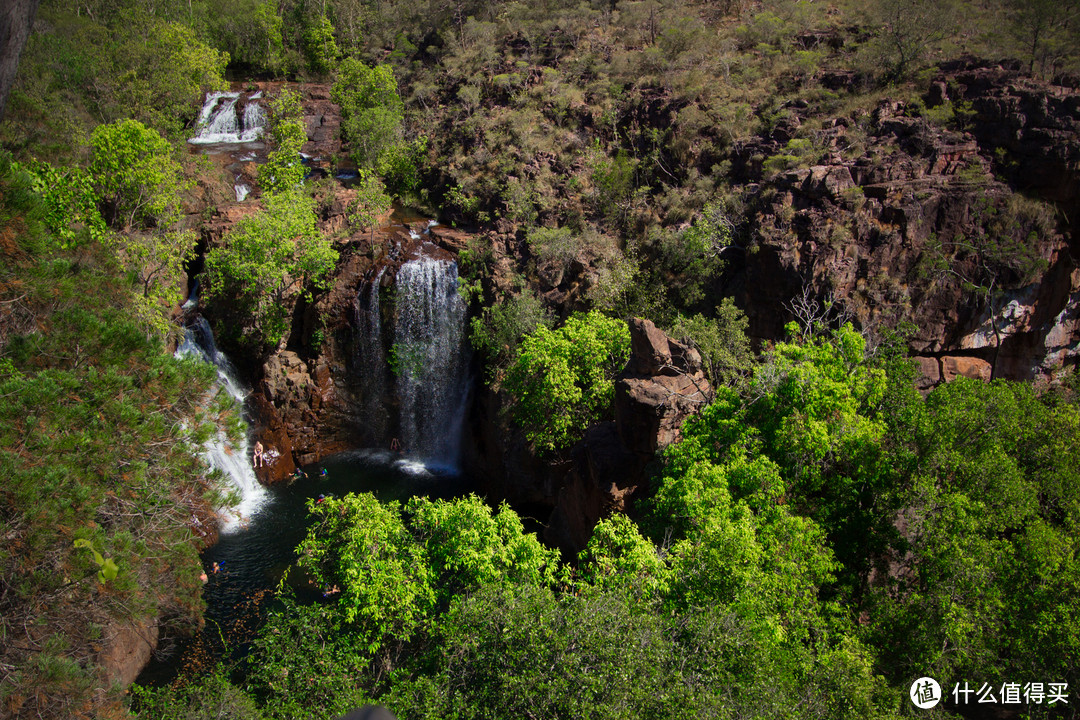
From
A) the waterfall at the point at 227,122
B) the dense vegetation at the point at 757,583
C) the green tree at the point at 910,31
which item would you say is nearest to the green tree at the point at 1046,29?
the green tree at the point at 910,31

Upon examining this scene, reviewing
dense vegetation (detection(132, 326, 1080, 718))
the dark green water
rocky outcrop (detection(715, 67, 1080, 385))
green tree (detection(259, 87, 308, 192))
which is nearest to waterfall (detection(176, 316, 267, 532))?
the dark green water

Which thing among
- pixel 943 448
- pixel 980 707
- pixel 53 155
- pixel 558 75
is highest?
pixel 558 75

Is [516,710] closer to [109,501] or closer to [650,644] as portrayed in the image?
[650,644]

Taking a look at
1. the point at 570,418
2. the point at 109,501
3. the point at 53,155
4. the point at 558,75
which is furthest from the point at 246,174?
the point at 109,501

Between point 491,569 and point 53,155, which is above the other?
point 53,155

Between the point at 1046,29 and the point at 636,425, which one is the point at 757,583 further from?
the point at 1046,29

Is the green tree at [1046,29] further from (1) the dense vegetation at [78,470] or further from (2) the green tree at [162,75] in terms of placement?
(2) the green tree at [162,75]
